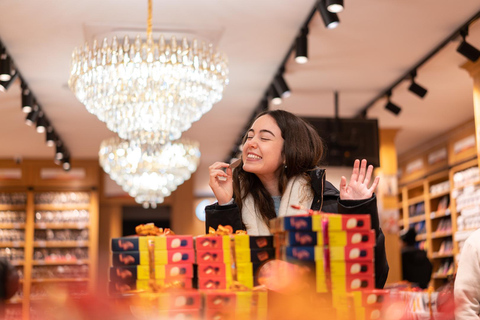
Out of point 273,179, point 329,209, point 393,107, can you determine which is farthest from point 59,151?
point 329,209

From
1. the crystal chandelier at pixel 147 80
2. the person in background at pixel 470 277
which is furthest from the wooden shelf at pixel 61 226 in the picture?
the person in background at pixel 470 277

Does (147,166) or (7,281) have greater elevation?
(147,166)

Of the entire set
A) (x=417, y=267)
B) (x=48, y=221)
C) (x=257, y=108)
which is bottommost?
(x=417, y=267)

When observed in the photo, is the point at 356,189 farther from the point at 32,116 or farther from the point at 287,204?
the point at 32,116

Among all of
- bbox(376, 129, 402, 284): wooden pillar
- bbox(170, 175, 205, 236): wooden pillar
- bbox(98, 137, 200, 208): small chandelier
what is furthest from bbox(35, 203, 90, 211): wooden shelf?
bbox(376, 129, 402, 284): wooden pillar

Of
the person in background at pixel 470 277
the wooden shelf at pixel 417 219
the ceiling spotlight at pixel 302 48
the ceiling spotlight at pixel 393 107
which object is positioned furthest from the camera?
the wooden shelf at pixel 417 219

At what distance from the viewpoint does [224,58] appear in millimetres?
4785

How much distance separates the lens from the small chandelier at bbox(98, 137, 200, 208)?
22.0 feet

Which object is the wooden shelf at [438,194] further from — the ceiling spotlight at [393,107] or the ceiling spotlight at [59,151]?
the ceiling spotlight at [59,151]

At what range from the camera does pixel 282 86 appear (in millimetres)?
6535

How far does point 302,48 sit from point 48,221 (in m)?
7.51

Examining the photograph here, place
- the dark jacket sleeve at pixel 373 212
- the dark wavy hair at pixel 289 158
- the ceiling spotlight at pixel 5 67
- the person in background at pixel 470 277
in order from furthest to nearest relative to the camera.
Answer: the ceiling spotlight at pixel 5 67 → the person in background at pixel 470 277 → the dark wavy hair at pixel 289 158 → the dark jacket sleeve at pixel 373 212

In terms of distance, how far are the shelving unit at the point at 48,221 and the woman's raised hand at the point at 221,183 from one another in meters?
9.16

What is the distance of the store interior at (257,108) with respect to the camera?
5.34 meters
